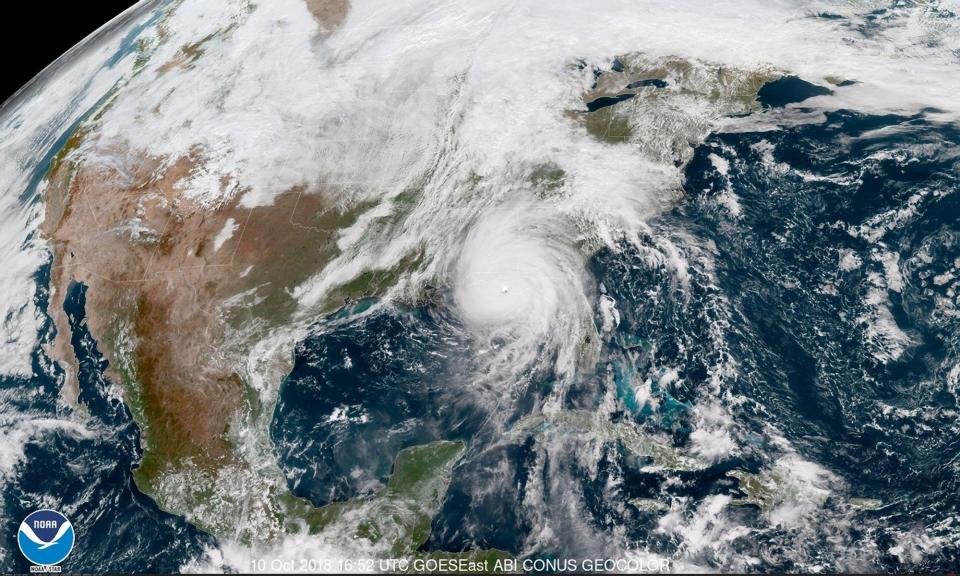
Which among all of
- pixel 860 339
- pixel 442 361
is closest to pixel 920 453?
pixel 860 339

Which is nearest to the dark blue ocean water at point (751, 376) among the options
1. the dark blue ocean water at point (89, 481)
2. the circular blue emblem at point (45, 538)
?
the dark blue ocean water at point (89, 481)

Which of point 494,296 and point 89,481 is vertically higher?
point 89,481

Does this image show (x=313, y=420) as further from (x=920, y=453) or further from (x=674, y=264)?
(x=920, y=453)

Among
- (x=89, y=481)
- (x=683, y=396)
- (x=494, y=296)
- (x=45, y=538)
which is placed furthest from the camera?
(x=494, y=296)

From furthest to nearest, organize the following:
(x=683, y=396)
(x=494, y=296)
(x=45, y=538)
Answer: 1. (x=494, y=296)
2. (x=683, y=396)
3. (x=45, y=538)

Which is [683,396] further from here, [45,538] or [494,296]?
[45,538]

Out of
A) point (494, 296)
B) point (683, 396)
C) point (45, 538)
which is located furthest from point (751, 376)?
point (45, 538)

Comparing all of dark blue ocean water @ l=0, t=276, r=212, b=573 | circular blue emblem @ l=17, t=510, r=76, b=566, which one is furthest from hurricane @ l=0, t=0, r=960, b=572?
circular blue emblem @ l=17, t=510, r=76, b=566

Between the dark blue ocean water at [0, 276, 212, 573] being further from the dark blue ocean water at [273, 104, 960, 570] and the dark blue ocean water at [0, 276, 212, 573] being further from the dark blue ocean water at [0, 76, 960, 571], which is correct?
the dark blue ocean water at [273, 104, 960, 570]

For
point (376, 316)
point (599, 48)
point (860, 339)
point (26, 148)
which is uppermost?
point (26, 148)
